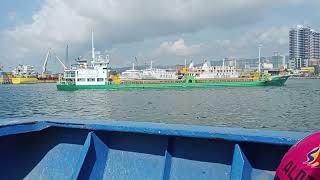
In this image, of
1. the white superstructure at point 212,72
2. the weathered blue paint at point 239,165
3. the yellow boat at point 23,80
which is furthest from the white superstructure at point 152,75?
the weathered blue paint at point 239,165

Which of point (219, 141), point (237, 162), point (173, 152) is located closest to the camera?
point (237, 162)

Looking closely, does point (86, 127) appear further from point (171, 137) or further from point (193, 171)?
point (193, 171)

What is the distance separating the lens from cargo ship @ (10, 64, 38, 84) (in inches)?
6860

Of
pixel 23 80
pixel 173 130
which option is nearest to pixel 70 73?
pixel 173 130

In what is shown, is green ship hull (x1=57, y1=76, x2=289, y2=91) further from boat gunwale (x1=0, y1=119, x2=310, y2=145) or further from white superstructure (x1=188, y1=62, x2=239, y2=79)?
boat gunwale (x1=0, y1=119, x2=310, y2=145)

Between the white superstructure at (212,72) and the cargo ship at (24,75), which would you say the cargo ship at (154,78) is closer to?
the white superstructure at (212,72)

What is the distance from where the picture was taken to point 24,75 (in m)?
189

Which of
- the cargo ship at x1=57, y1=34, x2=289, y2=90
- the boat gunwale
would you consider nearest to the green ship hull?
the cargo ship at x1=57, y1=34, x2=289, y2=90

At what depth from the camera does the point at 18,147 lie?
14.2 feet

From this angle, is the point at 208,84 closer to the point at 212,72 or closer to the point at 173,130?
the point at 212,72

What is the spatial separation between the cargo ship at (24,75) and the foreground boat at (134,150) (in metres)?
178

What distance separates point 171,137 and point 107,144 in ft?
2.36

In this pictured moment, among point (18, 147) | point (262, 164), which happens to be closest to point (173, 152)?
point (262, 164)

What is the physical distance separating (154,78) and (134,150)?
113641 millimetres
